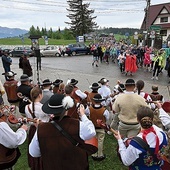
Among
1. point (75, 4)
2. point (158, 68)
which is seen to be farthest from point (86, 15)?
point (158, 68)

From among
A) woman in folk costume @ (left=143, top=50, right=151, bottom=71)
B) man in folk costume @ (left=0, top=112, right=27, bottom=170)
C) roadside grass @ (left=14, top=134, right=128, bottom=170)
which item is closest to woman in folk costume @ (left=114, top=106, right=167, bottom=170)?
man in folk costume @ (left=0, top=112, right=27, bottom=170)

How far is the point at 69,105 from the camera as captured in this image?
258 cm

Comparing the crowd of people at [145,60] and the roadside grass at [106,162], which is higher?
the crowd of people at [145,60]

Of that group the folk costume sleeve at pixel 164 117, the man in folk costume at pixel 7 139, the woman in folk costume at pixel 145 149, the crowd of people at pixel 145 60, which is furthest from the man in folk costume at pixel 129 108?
the crowd of people at pixel 145 60

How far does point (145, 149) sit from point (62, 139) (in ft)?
3.08

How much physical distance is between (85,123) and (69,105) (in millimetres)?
272

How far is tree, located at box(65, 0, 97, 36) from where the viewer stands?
2330 inches

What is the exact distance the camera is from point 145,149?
8.38 ft

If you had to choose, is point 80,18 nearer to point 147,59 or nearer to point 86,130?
point 147,59

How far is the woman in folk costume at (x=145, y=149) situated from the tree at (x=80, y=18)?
5802 centimetres

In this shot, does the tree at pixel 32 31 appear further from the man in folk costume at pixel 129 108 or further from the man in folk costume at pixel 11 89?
the man in folk costume at pixel 129 108

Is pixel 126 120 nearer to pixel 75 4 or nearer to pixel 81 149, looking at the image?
pixel 81 149

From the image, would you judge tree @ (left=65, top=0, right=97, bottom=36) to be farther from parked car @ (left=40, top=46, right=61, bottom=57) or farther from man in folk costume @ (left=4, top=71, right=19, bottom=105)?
man in folk costume @ (left=4, top=71, right=19, bottom=105)

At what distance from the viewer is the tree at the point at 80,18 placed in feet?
194
